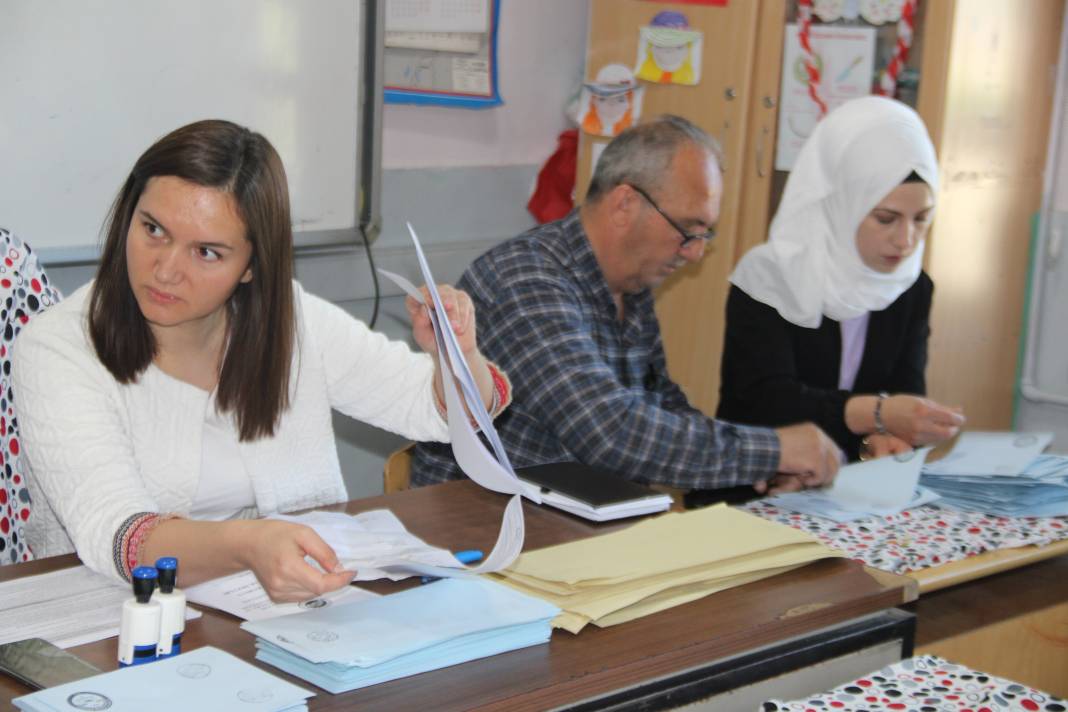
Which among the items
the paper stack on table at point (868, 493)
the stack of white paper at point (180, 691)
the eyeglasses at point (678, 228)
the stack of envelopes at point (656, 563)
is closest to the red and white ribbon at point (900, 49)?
the eyeglasses at point (678, 228)

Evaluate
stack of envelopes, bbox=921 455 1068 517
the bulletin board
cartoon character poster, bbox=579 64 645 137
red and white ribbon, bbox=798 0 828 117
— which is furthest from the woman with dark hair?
cartoon character poster, bbox=579 64 645 137

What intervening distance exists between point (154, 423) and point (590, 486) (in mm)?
648

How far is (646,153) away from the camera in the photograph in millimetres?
2670

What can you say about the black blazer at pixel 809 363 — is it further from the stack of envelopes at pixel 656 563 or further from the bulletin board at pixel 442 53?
the bulletin board at pixel 442 53

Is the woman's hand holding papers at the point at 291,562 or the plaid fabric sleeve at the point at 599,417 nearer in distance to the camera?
the woman's hand holding papers at the point at 291,562

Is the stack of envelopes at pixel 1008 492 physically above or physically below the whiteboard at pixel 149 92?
below

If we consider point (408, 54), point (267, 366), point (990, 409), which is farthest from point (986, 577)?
point (408, 54)

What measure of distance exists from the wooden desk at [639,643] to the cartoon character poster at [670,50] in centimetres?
214

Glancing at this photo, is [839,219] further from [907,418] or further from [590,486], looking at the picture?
[590,486]

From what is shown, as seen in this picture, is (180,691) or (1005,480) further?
(1005,480)

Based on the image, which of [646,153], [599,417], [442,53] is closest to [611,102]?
[442,53]

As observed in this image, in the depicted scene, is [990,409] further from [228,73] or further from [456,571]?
[456,571]

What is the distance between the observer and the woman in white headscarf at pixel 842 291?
277 cm

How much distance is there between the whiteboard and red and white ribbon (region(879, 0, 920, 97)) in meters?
1.40
